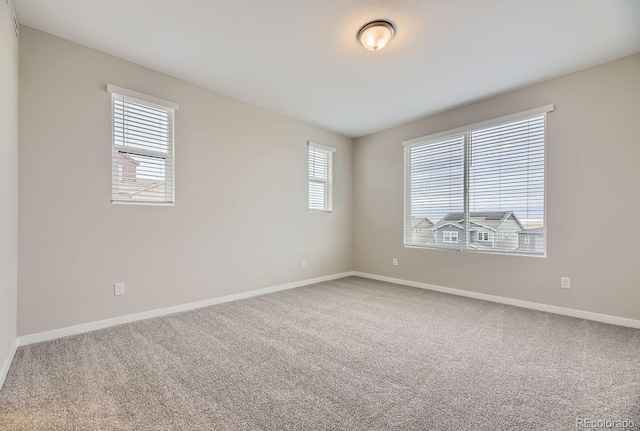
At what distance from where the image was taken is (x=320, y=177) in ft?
16.6

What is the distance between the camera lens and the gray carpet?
1.52 m

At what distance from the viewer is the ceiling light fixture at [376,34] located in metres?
2.34

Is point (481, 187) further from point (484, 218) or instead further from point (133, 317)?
→ point (133, 317)

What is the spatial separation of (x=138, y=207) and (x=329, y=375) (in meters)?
2.58

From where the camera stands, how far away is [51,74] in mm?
2561

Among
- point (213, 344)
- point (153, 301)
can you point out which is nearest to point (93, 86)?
point (153, 301)

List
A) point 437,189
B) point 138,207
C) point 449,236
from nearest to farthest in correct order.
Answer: point 138,207 → point 449,236 → point 437,189

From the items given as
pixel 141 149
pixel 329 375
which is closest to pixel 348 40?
pixel 141 149

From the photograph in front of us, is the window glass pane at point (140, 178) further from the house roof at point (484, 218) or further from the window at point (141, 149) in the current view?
the house roof at point (484, 218)

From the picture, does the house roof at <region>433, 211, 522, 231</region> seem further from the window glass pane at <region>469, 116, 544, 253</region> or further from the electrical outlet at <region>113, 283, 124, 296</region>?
the electrical outlet at <region>113, 283, 124, 296</region>

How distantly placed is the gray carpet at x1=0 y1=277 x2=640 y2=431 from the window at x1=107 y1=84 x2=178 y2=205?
139 cm

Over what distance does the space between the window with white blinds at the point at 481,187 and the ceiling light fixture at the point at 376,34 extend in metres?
2.21

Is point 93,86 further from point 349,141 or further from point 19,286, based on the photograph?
point 349,141

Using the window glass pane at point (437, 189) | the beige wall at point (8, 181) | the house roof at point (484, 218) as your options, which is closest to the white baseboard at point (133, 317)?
the beige wall at point (8, 181)
